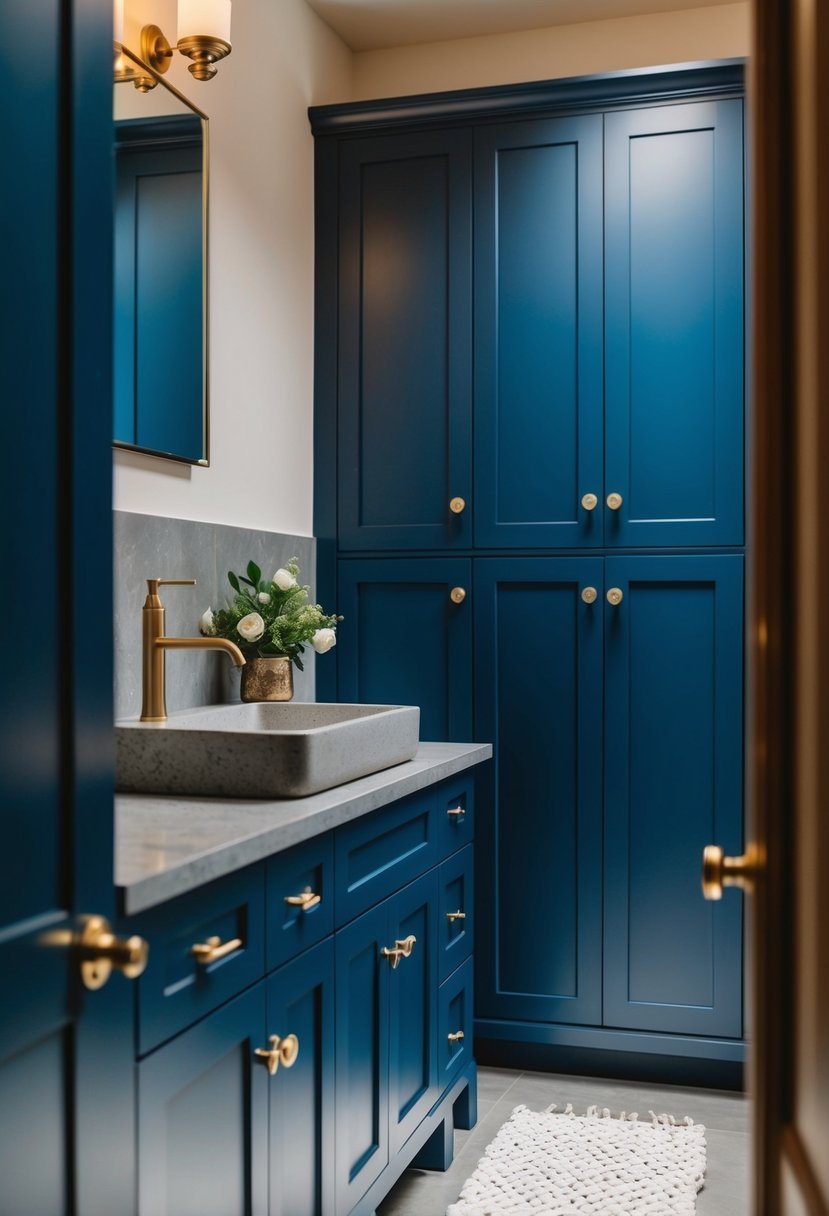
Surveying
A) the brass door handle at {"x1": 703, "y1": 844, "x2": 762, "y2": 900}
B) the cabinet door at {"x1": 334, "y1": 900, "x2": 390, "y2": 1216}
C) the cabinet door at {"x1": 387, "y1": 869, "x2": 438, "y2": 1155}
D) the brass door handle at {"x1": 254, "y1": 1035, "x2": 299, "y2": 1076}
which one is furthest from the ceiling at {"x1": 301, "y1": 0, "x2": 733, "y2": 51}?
the brass door handle at {"x1": 703, "y1": 844, "x2": 762, "y2": 900}

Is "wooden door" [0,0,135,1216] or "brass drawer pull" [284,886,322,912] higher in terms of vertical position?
"wooden door" [0,0,135,1216]

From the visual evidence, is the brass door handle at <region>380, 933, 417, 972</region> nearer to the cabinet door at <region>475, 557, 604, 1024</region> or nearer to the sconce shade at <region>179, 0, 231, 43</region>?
the cabinet door at <region>475, 557, 604, 1024</region>

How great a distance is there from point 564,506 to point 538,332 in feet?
1.45

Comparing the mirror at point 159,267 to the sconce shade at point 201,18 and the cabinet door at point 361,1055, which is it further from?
the cabinet door at point 361,1055

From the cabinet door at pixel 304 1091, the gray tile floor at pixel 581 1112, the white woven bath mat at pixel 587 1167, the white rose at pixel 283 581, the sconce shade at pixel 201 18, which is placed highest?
the sconce shade at pixel 201 18

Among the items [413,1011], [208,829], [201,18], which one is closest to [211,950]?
[208,829]

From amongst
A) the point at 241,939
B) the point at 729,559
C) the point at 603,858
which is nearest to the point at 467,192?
the point at 729,559

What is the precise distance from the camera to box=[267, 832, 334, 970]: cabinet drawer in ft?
5.31

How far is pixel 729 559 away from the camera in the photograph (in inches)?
111

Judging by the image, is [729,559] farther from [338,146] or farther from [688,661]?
[338,146]

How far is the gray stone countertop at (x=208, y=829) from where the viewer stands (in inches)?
49.6

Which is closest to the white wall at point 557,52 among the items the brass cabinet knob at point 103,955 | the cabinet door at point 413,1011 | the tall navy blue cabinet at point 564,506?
the tall navy blue cabinet at point 564,506

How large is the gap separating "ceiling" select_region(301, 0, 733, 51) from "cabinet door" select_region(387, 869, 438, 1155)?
229 cm

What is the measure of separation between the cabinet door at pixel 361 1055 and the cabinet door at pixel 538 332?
1.22 metres
